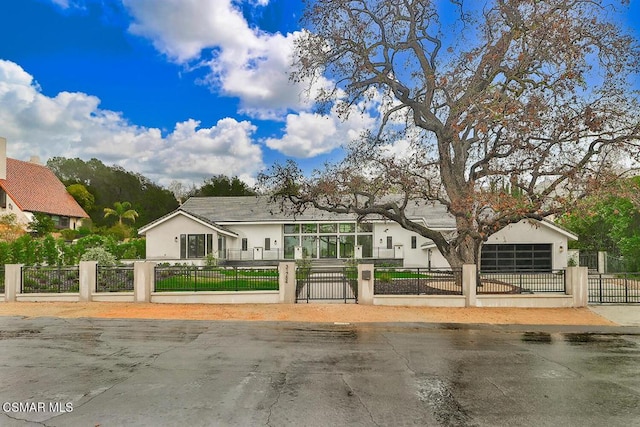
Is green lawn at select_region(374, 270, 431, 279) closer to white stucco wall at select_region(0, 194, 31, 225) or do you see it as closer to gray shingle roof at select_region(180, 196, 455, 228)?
gray shingle roof at select_region(180, 196, 455, 228)

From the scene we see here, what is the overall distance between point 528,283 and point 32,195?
160ft

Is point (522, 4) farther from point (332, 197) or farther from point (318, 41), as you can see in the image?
point (332, 197)

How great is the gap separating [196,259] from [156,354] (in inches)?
943

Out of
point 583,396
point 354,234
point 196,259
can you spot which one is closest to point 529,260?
point 354,234

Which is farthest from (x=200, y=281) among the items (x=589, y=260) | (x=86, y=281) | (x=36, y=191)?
(x=36, y=191)

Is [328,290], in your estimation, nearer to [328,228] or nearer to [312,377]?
[312,377]

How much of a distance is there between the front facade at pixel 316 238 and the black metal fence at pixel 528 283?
11741 mm

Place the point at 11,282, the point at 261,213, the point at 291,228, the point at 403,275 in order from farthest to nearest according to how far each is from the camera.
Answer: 1. the point at 261,213
2. the point at 291,228
3. the point at 403,275
4. the point at 11,282

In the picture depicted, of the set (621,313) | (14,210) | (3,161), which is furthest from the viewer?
(14,210)

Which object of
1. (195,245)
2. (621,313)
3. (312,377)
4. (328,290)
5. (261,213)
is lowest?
(621,313)

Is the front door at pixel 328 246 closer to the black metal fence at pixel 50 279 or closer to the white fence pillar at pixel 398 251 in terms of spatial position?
the white fence pillar at pixel 398 251

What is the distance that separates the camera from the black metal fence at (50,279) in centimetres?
1714

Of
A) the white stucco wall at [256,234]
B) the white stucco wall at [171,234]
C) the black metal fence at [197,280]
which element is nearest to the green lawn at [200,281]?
the black metal fence at [197,280]

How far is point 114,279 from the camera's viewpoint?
685 inches
